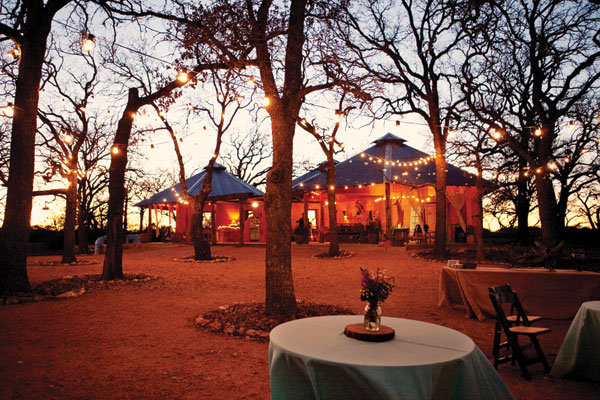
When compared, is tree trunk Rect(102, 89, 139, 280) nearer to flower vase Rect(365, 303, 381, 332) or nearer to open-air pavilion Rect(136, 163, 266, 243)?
flower vase Rect(365, 303, 381, 332)

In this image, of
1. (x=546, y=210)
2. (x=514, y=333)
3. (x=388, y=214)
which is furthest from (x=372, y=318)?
(x=388, y=214)

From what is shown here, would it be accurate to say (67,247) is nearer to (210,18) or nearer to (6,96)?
(6,96)

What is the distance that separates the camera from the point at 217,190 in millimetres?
23062

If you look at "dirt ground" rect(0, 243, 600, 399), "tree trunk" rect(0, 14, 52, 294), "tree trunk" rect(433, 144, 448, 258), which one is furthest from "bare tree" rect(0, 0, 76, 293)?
"tree trunk" rect(433, 144, 448, 258)

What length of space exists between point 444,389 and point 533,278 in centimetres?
509

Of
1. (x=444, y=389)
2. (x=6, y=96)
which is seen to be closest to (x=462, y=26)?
(x=444, y=389)

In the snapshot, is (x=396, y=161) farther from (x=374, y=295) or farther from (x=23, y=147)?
(x=374, y=295)

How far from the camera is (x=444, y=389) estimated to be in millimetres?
2025

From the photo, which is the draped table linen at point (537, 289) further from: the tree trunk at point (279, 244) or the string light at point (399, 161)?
the string light at point (399, 161)

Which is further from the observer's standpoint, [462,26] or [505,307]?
[462,26]

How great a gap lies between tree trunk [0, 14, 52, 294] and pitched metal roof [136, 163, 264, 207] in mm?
13580

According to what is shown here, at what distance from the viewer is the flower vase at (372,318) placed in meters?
2.54

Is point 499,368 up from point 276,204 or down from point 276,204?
down

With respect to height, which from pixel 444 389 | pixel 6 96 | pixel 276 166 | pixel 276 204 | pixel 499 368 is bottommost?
pixel 499 368
